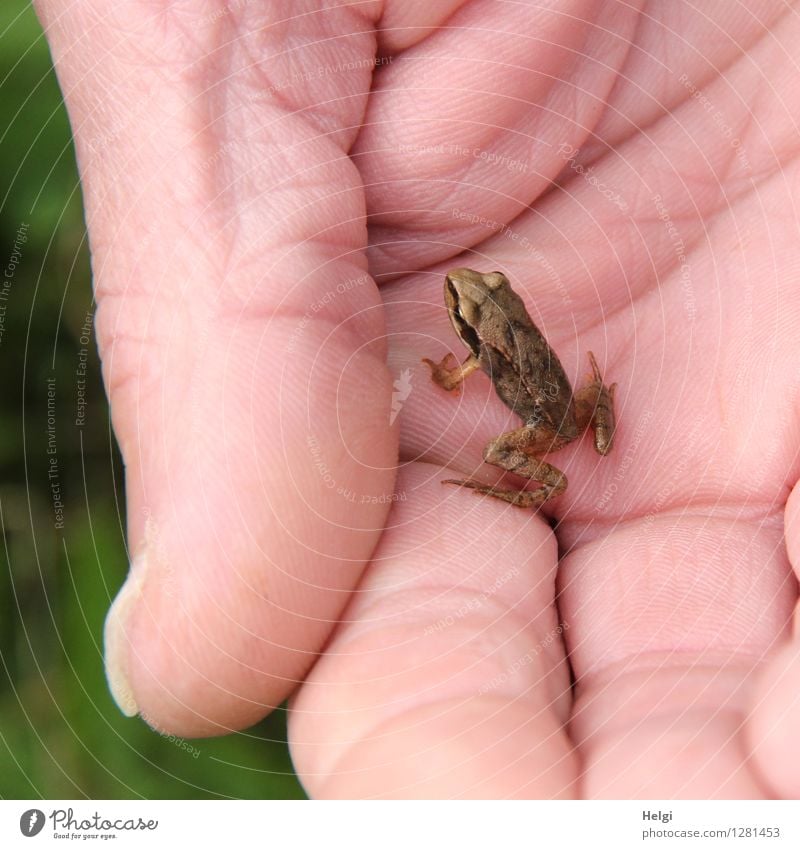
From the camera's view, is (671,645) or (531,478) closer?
(671,645)

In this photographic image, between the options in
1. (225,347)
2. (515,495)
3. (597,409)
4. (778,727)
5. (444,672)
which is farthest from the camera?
(597,409)

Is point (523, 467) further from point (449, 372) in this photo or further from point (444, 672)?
point (444, 672)

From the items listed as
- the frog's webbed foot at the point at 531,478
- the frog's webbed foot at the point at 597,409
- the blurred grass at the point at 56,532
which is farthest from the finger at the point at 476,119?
the blurred grass at the point at 56,532

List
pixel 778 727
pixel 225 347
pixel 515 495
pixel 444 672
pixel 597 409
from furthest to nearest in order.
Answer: pixel 597 409, pixel 515 495, pixel 225 347, pixel 444 672, pixel 778 727

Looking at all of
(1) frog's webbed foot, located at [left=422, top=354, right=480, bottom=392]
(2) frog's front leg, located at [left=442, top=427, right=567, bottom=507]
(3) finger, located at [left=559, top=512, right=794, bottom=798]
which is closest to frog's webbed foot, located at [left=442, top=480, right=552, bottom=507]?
(2) frog's front leg, located at [left=442, top=427, right=567, bottom=507]

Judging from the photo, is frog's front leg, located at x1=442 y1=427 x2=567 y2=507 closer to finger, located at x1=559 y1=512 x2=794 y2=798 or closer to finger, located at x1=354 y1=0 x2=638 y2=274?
finger, located at x1=559 y1=512 x2=794 y2=798

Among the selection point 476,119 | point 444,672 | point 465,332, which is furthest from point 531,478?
point 476,119

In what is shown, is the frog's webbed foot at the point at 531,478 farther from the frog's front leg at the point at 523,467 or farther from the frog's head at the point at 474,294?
the frog's head at the point at 474,294
